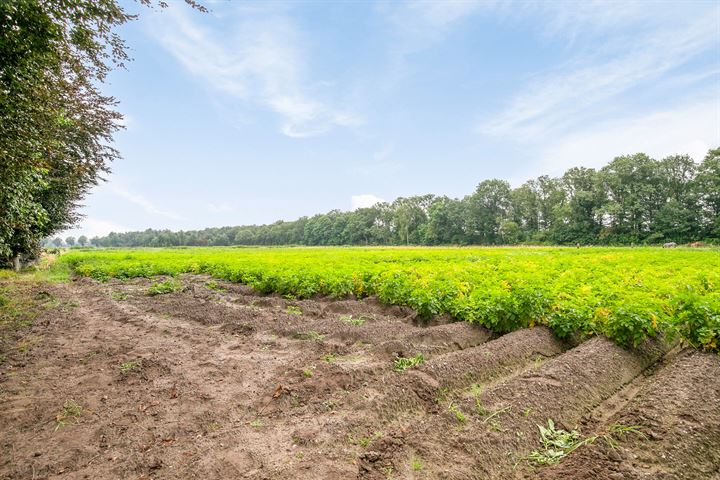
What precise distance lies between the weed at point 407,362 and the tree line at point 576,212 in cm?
6614

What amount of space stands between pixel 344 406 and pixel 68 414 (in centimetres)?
377

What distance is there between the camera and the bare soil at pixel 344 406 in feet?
11.5

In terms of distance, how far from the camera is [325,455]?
12.0 ft

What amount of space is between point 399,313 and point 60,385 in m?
7.81

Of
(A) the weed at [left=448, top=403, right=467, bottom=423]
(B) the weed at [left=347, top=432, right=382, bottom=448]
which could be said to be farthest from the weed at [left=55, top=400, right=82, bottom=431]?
(A) the weed at [left=448, top=403, right=467, bottom=423]

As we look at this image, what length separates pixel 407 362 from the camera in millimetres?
6238

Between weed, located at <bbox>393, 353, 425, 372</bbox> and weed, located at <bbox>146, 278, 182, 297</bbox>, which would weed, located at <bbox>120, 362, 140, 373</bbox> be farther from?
weed, located at <bbox>146, 278, 182, 297</bbox>

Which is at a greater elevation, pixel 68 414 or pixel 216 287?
pixel 216 287

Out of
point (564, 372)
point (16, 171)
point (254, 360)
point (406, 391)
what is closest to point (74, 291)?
point (16, 171)

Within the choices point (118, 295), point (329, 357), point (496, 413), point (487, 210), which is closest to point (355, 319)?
point (329, 357)

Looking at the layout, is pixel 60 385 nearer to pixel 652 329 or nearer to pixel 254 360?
pixel 254 360

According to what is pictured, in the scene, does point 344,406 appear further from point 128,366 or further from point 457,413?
point 128,366

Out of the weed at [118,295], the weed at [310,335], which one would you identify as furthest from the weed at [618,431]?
the weed at [118,295]

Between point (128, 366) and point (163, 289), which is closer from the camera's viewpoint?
point (128, 366)
